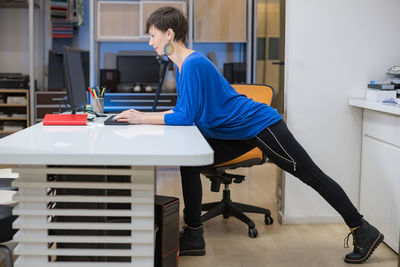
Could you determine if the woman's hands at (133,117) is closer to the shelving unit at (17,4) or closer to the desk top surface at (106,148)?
the desk top surface at (106,148)

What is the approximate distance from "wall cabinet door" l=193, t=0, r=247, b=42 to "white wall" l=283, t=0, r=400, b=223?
2.52m

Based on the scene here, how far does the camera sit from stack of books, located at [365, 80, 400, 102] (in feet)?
9.57

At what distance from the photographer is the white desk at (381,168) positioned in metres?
2.68

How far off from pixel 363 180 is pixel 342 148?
0.23m

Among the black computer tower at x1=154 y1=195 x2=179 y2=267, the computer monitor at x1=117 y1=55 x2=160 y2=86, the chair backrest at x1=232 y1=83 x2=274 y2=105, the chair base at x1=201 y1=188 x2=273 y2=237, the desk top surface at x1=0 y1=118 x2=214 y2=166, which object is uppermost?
the computer monitor at x1=117 y1=55 x2=160 y2=86

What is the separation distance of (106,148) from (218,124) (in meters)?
1.07

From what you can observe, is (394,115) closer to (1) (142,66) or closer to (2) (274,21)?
(2) (274,21)

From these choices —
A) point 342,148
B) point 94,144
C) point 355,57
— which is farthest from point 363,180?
point 94,144

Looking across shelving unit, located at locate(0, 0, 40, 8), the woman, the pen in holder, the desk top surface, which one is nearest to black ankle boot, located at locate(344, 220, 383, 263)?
the woman

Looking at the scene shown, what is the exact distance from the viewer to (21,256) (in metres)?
1.54

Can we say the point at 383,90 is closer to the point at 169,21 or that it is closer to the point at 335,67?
the point at 335,67

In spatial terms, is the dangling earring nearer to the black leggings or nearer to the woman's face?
the woman's face

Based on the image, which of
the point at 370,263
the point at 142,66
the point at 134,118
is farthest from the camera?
the point at 142,66

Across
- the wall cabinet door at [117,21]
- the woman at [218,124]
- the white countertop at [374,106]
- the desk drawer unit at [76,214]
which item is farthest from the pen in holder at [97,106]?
the wall cabinet door at [117,21]
